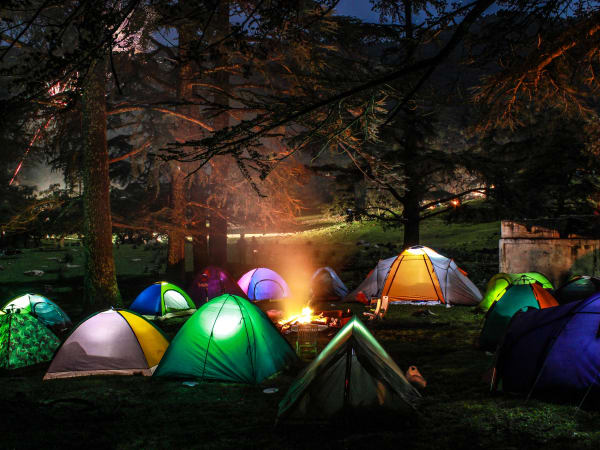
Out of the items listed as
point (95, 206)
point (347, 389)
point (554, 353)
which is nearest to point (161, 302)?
point (95, 206)

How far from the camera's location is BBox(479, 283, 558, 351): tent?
27.2 feet

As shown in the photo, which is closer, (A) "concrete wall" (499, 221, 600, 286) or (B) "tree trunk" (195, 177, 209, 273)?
(A) "concrete wall" (499, 221, 600, 286)

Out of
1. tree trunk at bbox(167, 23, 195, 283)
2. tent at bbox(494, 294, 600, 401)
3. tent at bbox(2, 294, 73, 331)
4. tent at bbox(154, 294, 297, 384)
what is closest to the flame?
tent at bbox(154, 294, 297, 384)

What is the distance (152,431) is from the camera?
484 cm

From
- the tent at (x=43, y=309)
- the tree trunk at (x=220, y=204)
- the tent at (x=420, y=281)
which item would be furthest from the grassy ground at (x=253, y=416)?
the tree trunk at (x=220, y=204)

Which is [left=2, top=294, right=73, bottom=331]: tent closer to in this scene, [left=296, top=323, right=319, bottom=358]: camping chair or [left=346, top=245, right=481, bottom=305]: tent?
[left=296, top=323, right=319, bottom=358]: camping chair

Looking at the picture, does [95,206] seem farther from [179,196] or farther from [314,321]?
[314,321]

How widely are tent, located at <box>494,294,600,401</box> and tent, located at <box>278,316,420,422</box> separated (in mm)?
1608

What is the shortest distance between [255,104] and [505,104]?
5.18 meters

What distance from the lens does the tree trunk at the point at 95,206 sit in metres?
11.1

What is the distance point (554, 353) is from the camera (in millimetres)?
5406

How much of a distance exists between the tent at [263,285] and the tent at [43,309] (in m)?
5.51

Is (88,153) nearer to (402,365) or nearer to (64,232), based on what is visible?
(64,232)

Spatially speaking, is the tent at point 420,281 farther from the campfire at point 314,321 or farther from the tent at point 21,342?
the tent at point 21,342
